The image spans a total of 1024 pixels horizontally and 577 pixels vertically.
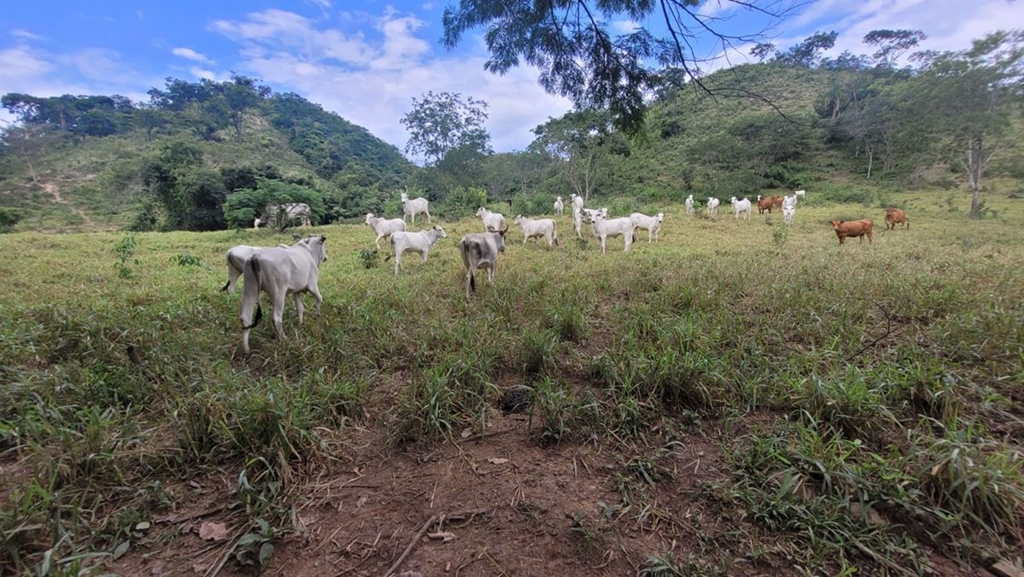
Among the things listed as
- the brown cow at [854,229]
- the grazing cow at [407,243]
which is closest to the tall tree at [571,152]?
the brown cow at [854,229]

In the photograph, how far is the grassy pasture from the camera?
5.76 feet

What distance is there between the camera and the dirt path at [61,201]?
2706cm

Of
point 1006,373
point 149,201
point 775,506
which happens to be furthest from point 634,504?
point 149,201

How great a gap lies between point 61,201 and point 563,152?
40996mm

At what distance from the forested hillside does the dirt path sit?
7.3 inches

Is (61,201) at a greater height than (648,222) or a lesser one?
greater

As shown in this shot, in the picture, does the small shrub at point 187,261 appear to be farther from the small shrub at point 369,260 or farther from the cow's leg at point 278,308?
the cow's leg at point 278,308

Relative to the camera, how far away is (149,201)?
2414 cm

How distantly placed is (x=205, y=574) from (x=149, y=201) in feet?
103

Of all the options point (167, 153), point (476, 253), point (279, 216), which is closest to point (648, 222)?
point (476, 253)

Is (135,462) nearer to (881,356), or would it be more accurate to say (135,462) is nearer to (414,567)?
(414,567)

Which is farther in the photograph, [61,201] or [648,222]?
[61,201]

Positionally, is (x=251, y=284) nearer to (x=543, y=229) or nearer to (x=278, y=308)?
(x=278, y=308)

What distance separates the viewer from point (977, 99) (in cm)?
1811
